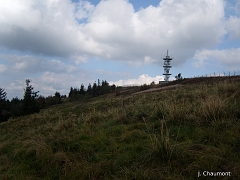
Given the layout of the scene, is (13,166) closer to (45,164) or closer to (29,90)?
(45,164)

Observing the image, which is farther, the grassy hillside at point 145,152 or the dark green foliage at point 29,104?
the dark green foliage at point 29,104

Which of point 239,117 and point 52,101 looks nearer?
point 239,117

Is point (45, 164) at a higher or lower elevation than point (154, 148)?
lower

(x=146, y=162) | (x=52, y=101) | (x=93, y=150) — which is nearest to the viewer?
(x=146, y=162)

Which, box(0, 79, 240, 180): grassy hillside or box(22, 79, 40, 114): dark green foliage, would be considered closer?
box(0, 79, 240, 180): grassy hillside

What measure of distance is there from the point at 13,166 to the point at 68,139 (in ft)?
4.25

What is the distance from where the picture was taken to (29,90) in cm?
3603

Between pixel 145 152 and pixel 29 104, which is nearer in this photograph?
pixel 145 152

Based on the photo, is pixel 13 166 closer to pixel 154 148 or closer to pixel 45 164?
pixel 45 164

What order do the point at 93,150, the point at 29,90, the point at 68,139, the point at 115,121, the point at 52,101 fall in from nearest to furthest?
the point at 93,150, the point at 68,139, the point at 115,121, the point at 29,90, the point at 52,101

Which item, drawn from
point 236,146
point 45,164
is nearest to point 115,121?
point 45,164

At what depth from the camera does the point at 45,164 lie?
12.8 feet

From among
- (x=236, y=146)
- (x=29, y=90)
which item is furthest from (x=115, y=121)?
(x=29, y=90)

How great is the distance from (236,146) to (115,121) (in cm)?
376
